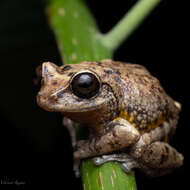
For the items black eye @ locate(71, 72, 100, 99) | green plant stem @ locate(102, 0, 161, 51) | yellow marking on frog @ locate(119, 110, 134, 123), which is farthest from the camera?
green plant stem @ locate(102, 0, 161, 51)

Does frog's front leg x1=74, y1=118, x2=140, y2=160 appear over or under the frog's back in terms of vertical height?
under

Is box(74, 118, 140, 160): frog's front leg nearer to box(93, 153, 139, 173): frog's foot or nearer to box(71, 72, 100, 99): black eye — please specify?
box(93, 153, 139, 173): frog's foot

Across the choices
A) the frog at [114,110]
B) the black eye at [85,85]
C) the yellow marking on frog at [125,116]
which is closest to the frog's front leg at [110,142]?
the frog at [114,110]

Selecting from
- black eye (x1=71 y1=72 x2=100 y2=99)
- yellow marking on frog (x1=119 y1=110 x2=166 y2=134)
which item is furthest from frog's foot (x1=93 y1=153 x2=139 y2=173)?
black eye (x1=71 y1=72 x2=100 y2=99)

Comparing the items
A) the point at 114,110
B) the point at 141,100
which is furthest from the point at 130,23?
the point at 114,110

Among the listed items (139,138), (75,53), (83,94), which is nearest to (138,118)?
(139,138)

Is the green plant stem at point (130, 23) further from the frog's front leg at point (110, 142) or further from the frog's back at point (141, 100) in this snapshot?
the frog's front leg at point (110, 142)

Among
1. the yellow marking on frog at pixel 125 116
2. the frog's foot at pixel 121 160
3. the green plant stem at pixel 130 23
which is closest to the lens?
the frog's foot at pixel 121 160
